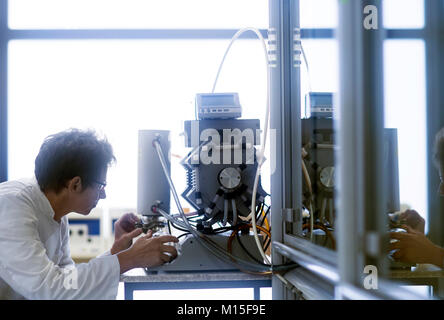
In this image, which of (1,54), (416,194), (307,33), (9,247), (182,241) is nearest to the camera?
(9,247)

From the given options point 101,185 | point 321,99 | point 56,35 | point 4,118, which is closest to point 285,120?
Result: point 321,99

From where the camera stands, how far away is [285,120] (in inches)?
57.6

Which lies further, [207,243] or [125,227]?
[125,227]

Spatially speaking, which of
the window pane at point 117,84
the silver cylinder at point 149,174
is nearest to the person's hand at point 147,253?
the silver cylinder at point 149,174

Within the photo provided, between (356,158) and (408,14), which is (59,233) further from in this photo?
(408,14)

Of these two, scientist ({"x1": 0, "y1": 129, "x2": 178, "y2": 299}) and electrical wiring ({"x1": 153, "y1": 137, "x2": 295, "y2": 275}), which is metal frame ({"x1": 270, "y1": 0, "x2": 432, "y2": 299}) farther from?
scientist ({"x1": 0, "y1": 129, "x2": 178, "y2": 299})

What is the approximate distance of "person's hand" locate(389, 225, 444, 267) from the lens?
1.26m

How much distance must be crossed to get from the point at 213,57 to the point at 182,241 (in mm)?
1490

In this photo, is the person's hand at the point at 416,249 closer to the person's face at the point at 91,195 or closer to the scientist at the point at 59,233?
the scientist at the point at 59,233

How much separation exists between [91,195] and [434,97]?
48.4 inches

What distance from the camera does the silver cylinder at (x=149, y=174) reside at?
63.5 inches

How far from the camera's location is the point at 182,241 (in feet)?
5.00
